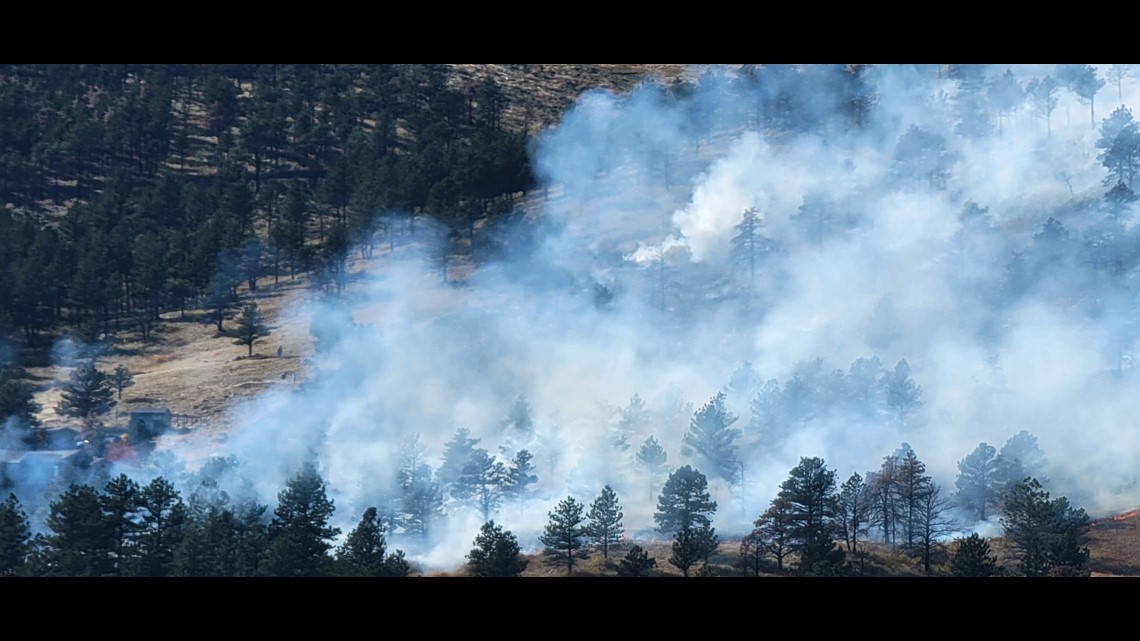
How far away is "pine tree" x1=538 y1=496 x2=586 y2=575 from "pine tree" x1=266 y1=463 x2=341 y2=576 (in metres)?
8.12

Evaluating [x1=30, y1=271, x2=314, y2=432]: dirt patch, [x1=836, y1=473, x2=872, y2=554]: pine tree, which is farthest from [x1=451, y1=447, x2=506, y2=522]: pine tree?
[x1=836, y1=473, x2=872, y2=554]: pine tree

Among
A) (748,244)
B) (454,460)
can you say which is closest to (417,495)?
(454,460)

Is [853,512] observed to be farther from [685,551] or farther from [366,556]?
[366,556]

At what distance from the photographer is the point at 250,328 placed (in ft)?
202

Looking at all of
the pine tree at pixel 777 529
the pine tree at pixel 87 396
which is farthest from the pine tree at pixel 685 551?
the pine tree at pixel 87 396

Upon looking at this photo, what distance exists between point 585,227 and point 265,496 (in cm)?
2276

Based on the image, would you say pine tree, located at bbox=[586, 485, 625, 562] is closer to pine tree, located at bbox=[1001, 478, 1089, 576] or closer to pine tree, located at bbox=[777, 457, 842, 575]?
pine tree, located at bbox=[777, 457, 842, 575]

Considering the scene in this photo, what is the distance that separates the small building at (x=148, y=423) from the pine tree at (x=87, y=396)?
4.86ft

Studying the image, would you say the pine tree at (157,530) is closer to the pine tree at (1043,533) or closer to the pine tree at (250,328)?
the pine tree at (250,328)

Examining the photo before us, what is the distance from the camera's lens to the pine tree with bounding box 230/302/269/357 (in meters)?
61.4

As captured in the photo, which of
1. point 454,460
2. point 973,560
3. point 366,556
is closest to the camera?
point 973,560

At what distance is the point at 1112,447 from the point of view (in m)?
53.4

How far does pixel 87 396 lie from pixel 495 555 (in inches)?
927

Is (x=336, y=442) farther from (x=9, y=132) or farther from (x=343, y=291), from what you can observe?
(x=9, y=132)
